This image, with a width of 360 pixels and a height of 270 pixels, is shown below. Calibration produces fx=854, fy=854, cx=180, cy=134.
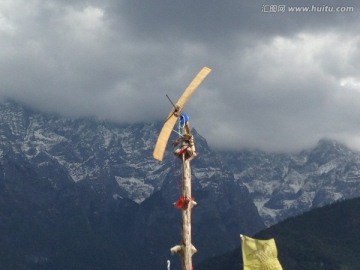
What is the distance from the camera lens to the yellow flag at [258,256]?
34.1 meters

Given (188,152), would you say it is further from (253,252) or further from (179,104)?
(253,252)

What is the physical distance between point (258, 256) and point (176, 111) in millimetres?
6658

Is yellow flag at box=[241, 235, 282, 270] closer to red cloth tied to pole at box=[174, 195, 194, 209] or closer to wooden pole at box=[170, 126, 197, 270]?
wooden pole at box=[170, 126, 197, 270]

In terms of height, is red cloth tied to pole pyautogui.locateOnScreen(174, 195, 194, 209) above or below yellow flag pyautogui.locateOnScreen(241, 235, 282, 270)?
above

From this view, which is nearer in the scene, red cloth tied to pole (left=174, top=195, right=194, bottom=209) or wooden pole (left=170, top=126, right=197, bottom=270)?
red cloth tied to pole (left=174, top=195, right=194, bottom=209)

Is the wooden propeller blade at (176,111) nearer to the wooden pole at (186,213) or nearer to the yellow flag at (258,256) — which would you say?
the wooden pole at (186,213)

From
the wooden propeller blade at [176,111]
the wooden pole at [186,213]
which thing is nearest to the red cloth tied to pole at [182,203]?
the wooden pole at [186,213]

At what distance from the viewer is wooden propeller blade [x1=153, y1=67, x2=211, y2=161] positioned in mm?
32719

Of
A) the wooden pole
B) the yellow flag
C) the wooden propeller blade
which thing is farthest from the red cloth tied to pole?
the yellow flag

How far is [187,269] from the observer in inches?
1310

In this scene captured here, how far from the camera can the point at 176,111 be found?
3366 centimetres

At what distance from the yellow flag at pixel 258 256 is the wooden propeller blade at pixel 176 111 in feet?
17.1

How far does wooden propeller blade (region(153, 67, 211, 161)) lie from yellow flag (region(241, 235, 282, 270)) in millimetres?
5209

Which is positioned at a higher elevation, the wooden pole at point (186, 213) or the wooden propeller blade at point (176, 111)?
the wooden propeller blade at point (176, 111)
